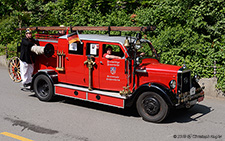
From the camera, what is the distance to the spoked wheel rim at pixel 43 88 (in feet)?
29.6

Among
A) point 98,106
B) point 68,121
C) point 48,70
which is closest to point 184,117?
point 98,106

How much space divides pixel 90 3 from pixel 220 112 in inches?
405

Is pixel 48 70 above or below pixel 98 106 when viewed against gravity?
above

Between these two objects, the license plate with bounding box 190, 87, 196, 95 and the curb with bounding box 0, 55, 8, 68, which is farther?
the curb with bounding box 0, 55, 8, 68

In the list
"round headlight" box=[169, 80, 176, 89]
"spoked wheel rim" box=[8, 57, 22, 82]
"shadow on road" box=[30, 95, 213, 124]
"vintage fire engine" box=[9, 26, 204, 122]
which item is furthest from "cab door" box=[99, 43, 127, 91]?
"spoked wheel rim" box=[8, 57, 22, 82]

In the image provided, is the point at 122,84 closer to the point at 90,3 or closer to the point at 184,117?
the point at 184,117

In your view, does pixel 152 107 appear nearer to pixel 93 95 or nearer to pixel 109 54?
pixel 93 95

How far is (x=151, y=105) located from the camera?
23.0 feet

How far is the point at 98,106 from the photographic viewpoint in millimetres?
8602

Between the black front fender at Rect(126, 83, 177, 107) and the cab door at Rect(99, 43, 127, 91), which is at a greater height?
the cab door at Rect(99, 43, 127, 91)

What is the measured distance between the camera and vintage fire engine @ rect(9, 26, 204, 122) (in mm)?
7008

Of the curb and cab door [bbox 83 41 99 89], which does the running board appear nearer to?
cab door [bbox 83 41 99 89]

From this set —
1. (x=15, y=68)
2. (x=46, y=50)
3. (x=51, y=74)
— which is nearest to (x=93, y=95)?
(x=51, y=74)

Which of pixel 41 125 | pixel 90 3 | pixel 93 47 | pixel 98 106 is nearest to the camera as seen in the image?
pixel 41 125
